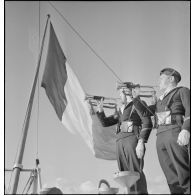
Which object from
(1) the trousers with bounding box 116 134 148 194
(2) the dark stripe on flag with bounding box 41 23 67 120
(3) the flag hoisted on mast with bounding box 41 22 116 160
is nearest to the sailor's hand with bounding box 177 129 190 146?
(1) the trousers with bounding box 116 134 148 194

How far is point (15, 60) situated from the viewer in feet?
13.7

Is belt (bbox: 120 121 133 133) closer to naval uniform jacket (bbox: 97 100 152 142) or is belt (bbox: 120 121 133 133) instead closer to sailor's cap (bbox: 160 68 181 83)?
naval uniform jacket (bbox: 97 100 152 142)

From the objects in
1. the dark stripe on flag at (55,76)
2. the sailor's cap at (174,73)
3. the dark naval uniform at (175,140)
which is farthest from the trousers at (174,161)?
the dark stripe on flag at (55,76)

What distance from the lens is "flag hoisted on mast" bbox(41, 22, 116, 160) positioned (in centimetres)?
393

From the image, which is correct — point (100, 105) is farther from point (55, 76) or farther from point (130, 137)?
point (55, 76)

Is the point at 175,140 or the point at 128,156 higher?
the point at 175,140

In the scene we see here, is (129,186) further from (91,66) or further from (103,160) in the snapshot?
(91,66)

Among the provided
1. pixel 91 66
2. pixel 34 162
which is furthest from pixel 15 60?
pixel 34 162

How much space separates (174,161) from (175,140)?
143mm

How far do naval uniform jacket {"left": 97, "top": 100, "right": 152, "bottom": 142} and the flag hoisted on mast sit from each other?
0.18 m

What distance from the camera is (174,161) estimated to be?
10.2ft

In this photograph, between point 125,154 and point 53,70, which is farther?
point 53,70

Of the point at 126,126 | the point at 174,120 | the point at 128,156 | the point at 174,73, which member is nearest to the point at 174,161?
the point at 174,120
